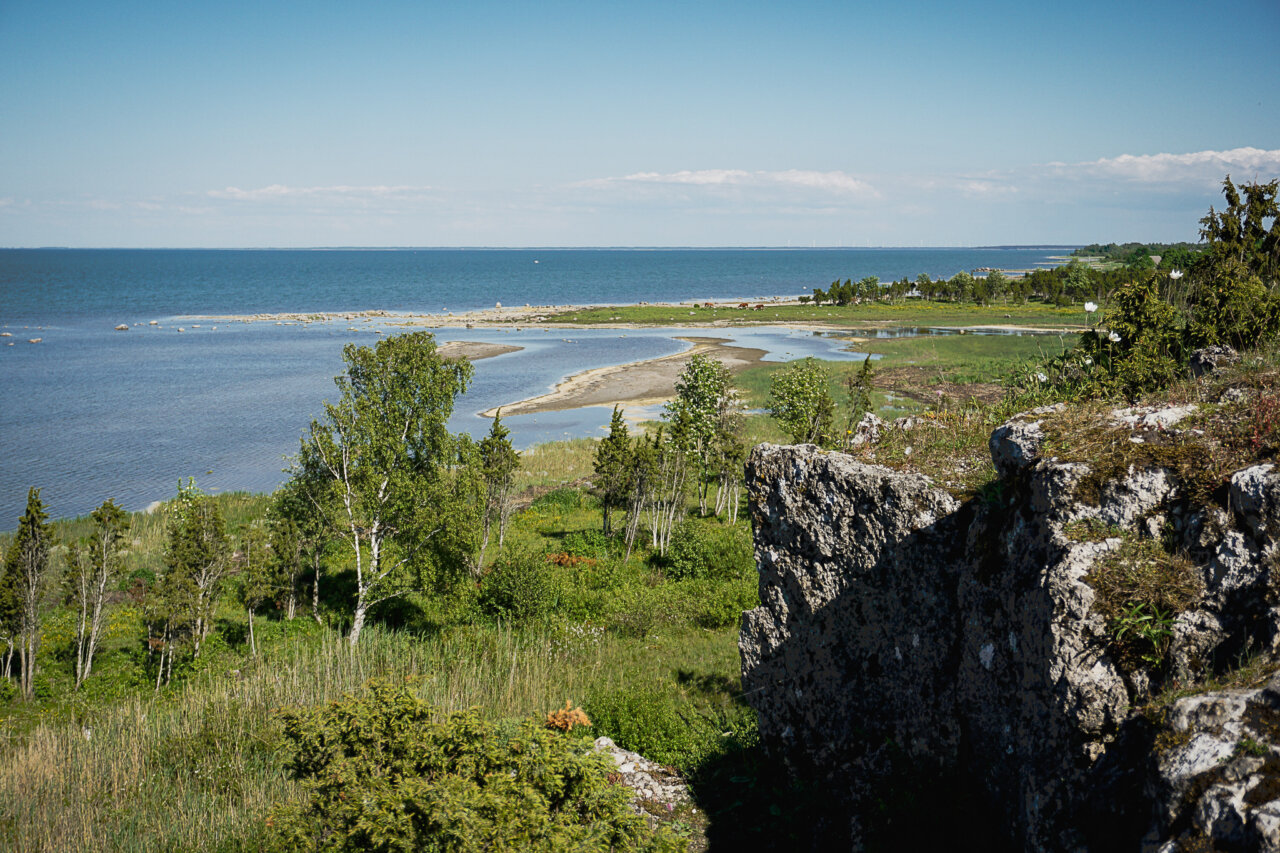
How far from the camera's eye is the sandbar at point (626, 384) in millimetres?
55812

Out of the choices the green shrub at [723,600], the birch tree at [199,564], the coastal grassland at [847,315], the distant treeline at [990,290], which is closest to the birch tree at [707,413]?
the green shrub at [723,600]

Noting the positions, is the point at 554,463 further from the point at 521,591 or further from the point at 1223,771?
the point at 1223,771

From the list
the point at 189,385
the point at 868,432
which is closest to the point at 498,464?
the point at 868,432

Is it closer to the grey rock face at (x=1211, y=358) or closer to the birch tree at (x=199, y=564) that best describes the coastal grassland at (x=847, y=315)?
the birch tree at (x=199, y=564)

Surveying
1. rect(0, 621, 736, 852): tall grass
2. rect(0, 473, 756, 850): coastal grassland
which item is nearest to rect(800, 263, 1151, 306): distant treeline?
rect(0, 473, 756, 850): coastal grassland

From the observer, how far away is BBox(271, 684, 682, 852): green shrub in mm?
5891

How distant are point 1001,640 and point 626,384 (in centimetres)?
5603

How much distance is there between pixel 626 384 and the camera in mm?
62344

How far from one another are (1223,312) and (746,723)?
8.82 m

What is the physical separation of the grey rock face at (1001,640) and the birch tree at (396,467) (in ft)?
43.9

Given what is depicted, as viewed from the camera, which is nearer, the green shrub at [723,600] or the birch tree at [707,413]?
the green shrub at [723,600]

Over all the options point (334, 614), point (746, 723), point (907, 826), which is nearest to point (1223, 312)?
point (907, 826)

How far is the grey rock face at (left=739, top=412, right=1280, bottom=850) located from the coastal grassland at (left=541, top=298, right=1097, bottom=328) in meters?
92.9

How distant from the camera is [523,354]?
80125 mm
